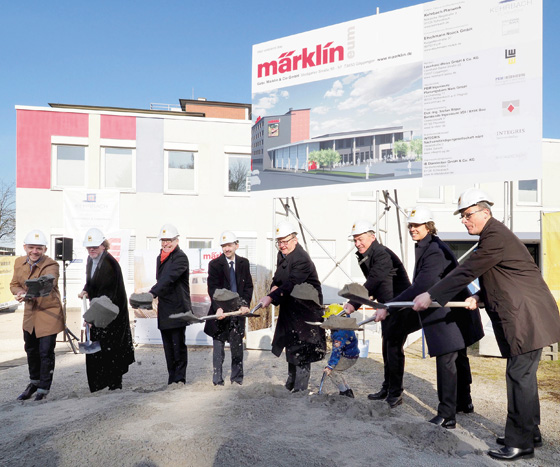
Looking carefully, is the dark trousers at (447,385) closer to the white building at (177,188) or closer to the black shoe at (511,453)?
the black shoe at (511,453)

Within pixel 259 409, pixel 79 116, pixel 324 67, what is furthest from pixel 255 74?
pixel 79 116

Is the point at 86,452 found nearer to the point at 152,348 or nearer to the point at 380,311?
the point at 380,311

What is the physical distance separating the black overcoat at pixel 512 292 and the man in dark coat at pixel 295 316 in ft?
5.87

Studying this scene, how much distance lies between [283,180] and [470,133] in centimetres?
344

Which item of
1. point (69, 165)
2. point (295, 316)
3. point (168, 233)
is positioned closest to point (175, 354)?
point (168, 233)

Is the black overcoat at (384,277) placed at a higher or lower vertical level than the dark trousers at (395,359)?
higher

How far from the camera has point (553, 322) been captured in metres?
4.05

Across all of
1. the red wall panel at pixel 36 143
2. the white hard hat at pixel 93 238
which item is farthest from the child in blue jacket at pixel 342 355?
the red wall panel at pixel 36 143

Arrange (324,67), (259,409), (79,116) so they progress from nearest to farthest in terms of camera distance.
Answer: (259,409), (324,67), (79,116)

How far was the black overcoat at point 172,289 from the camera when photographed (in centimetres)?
606

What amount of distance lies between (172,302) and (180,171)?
13.1 m

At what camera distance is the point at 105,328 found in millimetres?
5812

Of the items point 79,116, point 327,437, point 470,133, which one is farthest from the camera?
point 79,116

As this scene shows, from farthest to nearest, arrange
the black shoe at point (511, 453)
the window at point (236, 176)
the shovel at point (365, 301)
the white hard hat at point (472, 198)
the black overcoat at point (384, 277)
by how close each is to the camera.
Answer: the window at point (236, 176), the black overcoat at point (384, 277), the shovel at point (365, 301), the white hard hat at point (472, 198), the black shoe at point (511, 453)
